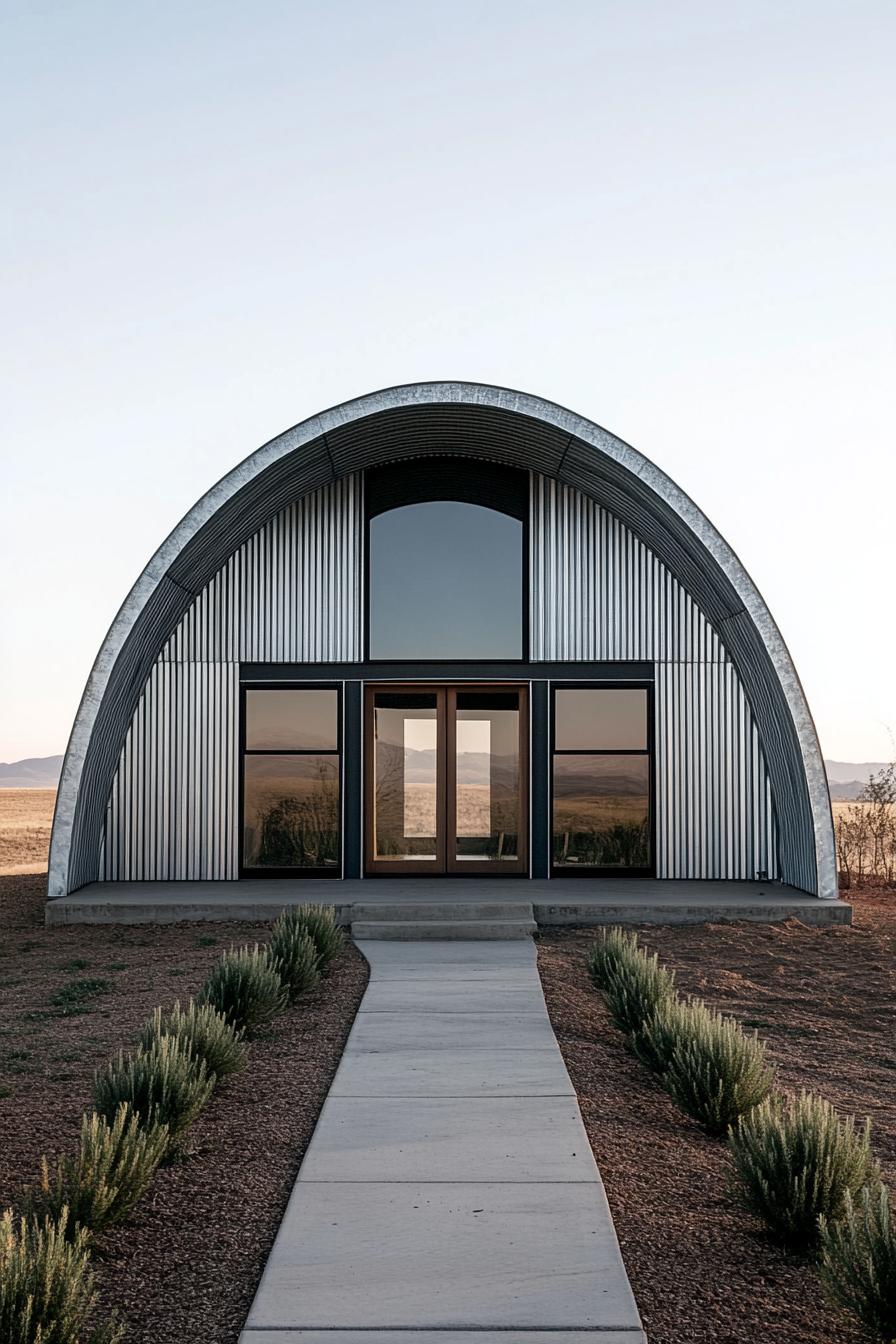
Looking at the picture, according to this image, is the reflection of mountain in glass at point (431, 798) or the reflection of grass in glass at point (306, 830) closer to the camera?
the reflection of grass in glass at point (306, 830)

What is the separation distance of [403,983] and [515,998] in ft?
3.54

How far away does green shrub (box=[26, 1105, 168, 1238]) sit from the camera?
13.4 feet

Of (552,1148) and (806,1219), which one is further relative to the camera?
(552,1148)

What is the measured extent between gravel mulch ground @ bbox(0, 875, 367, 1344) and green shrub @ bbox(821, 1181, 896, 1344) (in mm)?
1870

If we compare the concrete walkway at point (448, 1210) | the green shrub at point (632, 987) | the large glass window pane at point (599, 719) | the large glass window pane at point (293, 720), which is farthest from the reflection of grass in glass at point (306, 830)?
the concrete walkway at point (448, 1210)

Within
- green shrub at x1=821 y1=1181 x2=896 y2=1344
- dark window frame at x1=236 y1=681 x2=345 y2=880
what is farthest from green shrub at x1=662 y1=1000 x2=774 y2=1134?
dark window frame at x1=236 y1=681 x2=345 y2=880

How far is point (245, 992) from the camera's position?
24.3 feet

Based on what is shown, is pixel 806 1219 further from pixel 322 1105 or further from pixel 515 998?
pixel 515 998

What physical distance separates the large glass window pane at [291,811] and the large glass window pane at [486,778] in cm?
164

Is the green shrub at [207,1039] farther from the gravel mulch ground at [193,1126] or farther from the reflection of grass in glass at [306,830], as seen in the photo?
the reflection of grass in glass at [306,830]


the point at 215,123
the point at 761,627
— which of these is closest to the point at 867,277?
the point at 761,627

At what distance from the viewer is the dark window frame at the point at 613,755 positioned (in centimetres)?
1424

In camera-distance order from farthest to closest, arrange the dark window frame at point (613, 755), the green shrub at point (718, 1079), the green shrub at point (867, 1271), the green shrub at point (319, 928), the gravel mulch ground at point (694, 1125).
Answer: the dark window frame at point (613, 755), the green shrub at point (319, 928), the green shrub at point (718, 1079), the gravel mulch ground at point (694, 1125), the green shrub at point (867, 1271)

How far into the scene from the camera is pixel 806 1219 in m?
4.09
